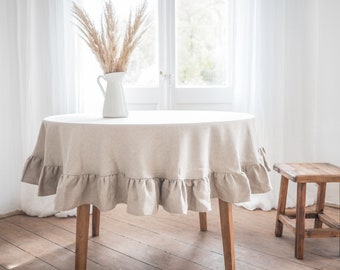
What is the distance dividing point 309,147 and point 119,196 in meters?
1.68

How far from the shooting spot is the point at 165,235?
211 cm

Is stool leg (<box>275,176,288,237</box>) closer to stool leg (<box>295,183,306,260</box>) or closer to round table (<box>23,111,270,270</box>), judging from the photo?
stool leg (<box>295,183,306,260</box>)

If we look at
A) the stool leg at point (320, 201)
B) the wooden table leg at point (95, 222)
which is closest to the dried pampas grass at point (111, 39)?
the wooden table leg at point (95, 222)

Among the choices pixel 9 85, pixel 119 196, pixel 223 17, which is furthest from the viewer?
pixel 223 17

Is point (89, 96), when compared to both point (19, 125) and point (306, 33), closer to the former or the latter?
point (19, 125)

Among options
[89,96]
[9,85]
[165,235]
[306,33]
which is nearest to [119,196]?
[165,235]

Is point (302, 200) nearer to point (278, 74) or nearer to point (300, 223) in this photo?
point (300, 223)

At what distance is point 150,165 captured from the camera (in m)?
1.31

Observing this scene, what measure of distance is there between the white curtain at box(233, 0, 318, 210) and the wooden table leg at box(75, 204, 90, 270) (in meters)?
1.39

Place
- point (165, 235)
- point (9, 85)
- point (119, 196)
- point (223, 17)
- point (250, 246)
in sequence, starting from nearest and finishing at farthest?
point (119, 196) → point (250, 246) → point (165, 235) → point (9, 85) → point (223, 17)

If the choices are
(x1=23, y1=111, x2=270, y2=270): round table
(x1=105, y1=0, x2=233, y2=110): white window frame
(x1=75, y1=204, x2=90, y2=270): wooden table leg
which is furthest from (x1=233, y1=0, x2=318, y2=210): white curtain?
(x1=75, y1=204, x2=90, y2=270): wooden table leg

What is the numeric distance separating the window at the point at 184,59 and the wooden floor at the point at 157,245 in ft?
2.86

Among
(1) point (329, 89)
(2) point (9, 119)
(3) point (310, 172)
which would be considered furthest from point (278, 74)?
(2) point (9, 119)

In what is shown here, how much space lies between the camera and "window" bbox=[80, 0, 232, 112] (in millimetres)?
2746
